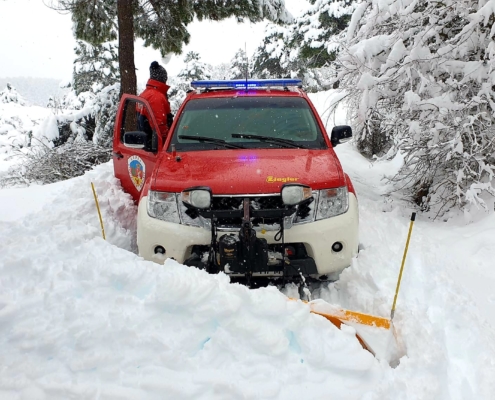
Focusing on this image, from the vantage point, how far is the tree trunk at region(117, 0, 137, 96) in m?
8.77

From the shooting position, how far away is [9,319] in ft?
7.72

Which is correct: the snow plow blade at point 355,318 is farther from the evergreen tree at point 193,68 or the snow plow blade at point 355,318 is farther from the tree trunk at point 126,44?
the evergreen tree at point 193,68

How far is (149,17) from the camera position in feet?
34.0

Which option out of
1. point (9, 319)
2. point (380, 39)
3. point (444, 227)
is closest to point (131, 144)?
point (9, 319)

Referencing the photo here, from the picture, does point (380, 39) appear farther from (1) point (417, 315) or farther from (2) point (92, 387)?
(2) point (92, 387)

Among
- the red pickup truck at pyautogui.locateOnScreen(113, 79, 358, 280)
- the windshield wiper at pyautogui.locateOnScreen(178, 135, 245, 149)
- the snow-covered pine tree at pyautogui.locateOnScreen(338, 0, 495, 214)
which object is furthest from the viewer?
the snow-covered pine tree at pyautogui.locateOnScreen(338, 0, 495, 214)

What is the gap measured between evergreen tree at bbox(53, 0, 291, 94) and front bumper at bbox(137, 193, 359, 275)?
6459 millimetres

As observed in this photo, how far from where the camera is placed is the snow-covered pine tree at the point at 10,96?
48.1 m

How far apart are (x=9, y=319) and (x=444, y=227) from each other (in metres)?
4.89

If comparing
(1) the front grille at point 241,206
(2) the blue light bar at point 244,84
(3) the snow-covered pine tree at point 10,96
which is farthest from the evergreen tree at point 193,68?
(1) the front grille at point 241,206

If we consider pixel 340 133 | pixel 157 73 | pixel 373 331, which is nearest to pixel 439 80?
pixel 340 133

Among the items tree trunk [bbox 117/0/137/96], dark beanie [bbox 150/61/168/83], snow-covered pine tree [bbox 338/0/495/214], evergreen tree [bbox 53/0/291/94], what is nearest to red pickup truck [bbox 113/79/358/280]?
snow-covered pine tree [bbox 338/0/495/214]

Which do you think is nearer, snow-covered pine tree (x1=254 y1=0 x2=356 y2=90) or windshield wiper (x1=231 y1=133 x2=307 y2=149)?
windshield wiper (x1=231 y1=133 x2=307 y2=149)

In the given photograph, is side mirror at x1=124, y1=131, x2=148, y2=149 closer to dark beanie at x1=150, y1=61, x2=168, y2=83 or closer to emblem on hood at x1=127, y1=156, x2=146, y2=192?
emblem on hood at x1=127, y1=156, x2=146, y2=192
